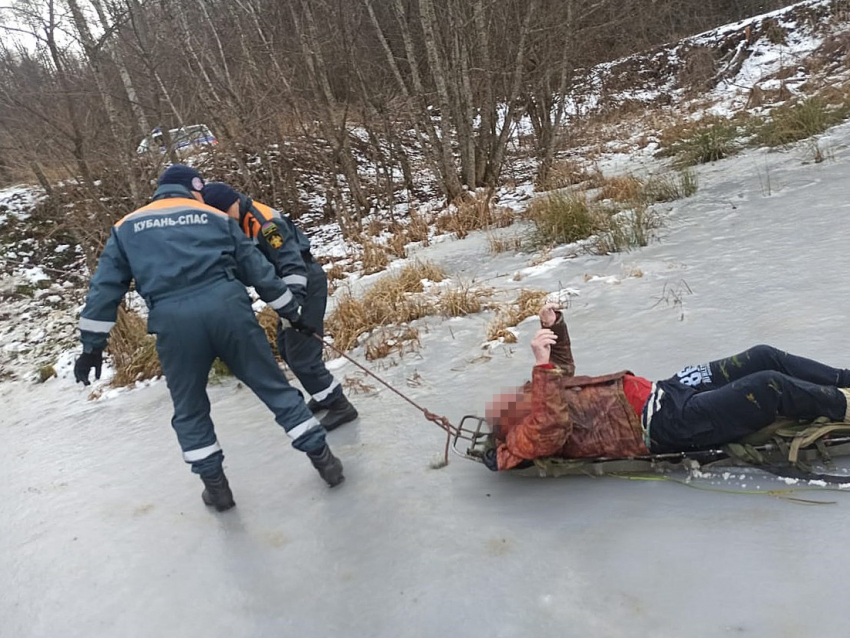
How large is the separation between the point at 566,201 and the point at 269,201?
698cm

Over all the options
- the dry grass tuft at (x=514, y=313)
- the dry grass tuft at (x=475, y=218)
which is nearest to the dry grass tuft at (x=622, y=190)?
the dry grass tuft at (x=475, y=218)

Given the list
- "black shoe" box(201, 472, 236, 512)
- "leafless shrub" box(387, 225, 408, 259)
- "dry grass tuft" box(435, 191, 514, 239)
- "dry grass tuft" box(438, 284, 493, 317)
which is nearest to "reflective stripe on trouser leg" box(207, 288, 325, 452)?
"black shoe" box(201, 472, 236, 512)

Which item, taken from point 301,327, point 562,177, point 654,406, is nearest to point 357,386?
point 301,327

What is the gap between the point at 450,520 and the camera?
2645mm

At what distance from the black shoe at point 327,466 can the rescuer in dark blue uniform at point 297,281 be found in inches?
27.6

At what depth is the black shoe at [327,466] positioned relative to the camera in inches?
121

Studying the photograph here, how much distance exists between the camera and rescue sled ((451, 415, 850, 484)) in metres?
2.36

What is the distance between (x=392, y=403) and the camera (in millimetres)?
3977

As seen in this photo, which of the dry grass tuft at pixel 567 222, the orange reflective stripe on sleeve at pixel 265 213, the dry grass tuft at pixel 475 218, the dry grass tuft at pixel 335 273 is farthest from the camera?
the dry grass tuft at pixel 475 218

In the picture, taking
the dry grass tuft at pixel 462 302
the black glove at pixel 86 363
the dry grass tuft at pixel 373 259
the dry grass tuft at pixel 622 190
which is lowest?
the dry grass tuft at pixel 462 302

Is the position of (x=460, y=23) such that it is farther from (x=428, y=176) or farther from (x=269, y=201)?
(x=269, y=201)

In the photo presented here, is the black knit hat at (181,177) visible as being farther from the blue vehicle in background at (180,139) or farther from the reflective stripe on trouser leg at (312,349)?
the blue vehicle in background at (180,139)

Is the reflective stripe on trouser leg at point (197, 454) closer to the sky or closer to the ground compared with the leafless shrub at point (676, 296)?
closer to the sky

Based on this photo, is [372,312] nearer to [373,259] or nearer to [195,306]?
[373,259]
